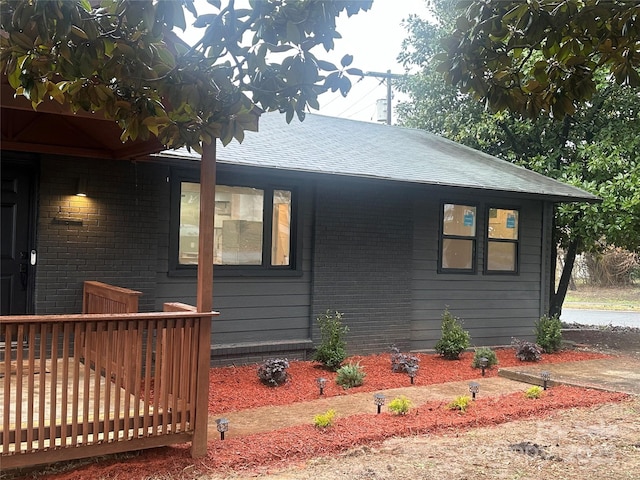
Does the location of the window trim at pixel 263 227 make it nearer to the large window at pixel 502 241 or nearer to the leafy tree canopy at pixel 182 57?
the large window at pixel 502 241

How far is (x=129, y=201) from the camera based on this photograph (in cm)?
684

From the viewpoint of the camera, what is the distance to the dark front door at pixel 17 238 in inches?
246

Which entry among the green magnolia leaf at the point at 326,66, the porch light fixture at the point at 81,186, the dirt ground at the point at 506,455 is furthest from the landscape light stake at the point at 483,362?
the green magnolia leaf at the point at 326,66

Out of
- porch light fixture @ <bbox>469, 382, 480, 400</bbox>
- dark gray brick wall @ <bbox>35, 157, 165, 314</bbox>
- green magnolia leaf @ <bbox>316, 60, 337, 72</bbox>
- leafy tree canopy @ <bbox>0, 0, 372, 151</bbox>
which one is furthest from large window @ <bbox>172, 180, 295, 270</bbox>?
green magnolia leaf @ <bbox>316, 60, 337, 72</bbox>

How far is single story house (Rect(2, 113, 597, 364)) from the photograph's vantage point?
6.39 metres

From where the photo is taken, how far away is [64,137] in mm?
6215

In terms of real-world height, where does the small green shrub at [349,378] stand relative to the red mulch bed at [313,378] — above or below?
above

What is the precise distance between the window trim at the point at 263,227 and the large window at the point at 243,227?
1cm

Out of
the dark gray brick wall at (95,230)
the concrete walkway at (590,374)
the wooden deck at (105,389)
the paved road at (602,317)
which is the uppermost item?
the dark gray brick wall at (95,230)

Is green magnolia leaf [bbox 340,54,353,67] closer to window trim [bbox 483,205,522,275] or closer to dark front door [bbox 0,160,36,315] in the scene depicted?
dark front door [bbox 0,160,36,315]

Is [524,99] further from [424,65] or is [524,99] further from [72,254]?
[424,65]

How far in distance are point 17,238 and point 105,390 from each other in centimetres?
308

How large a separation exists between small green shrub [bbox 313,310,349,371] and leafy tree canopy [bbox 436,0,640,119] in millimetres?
4444

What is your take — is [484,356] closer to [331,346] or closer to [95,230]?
[331,346]
